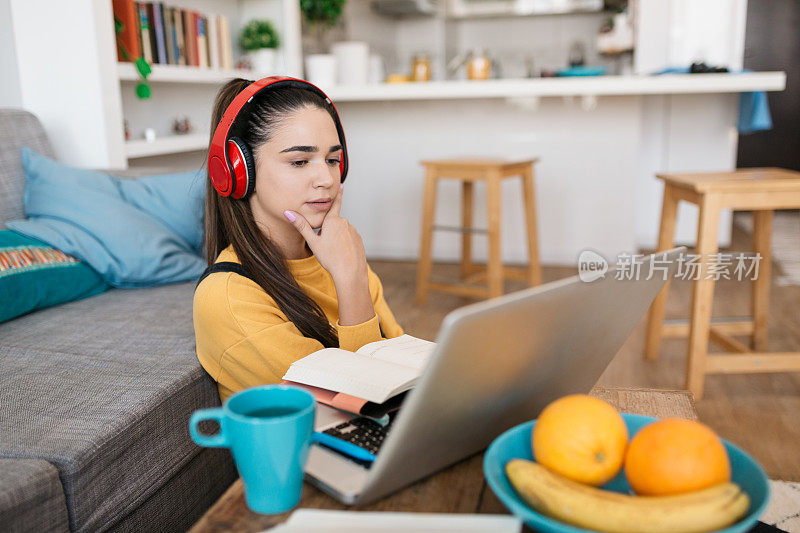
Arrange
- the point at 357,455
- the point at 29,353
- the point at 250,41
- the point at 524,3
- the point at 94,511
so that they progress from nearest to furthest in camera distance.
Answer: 1. the point at 357,455
2. the point at 94,511
3. the point at 29,353
4. the point at 250,41
5. the point at 524,3

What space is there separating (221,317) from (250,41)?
286 centimetres

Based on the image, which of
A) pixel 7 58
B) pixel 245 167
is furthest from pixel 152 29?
pixel 245 167

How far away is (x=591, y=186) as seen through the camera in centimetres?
363

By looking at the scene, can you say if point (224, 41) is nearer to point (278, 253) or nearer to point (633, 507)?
Answer: point (278, 253)

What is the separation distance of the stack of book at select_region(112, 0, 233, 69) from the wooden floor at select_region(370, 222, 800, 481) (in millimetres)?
1351

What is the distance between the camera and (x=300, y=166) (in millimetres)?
1070

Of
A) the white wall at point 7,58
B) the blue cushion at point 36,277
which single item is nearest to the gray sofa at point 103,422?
the blue cushion at point 36,277

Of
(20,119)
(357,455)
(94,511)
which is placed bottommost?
(94,511)

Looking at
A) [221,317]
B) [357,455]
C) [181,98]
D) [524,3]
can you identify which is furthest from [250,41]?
[357,455]

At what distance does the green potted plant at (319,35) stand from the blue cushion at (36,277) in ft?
6.88

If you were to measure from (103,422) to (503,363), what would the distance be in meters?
0.69

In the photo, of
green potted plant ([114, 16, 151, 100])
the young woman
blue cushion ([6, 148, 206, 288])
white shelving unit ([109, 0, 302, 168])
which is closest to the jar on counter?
white shelving unit ([109, 0, 302, 168])

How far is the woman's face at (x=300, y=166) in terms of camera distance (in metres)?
1.07

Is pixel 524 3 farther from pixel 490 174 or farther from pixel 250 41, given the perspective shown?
pixel 490 174
